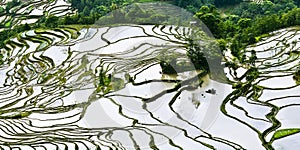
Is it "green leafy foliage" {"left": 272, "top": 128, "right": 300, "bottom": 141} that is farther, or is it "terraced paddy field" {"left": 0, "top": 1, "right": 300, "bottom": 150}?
"terraced paddy field" {"left": 0, "top": 1, "right": 300, "bottom": 150}

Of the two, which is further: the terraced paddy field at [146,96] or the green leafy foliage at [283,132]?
the terraced paddy field at [146,96]

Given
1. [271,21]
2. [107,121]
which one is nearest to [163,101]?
[107,121]

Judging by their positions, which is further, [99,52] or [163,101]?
[99,52]

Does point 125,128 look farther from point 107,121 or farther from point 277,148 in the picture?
point 277,148

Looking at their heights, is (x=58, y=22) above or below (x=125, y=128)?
above

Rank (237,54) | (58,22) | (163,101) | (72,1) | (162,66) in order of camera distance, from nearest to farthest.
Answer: (163,101)
(162,66)
(237,54)
(58,22)
(72,1)

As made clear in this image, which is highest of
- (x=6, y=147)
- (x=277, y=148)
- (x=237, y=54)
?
(x=237, y=54)

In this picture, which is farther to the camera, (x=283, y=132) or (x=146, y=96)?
(x=146, y=96)

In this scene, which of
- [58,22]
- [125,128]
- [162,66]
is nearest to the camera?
[125,128]
